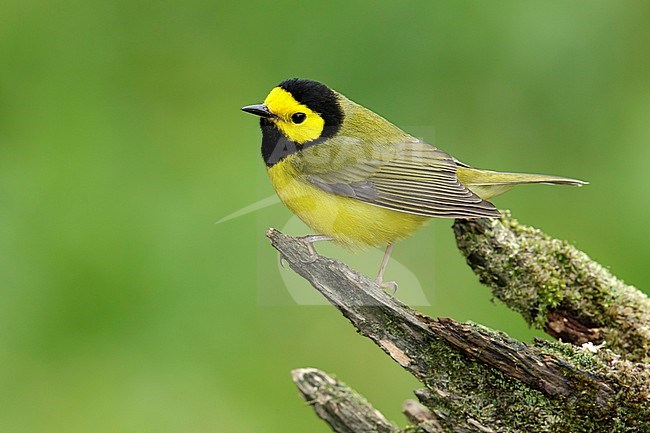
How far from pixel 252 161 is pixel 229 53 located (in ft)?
2.68

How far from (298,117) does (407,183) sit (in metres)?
0.51

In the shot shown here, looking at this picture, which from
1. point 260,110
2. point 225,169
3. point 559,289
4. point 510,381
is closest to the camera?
point 510,381

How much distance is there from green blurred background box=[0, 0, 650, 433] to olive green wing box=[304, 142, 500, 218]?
721mm

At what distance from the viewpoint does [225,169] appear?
559 centimetres

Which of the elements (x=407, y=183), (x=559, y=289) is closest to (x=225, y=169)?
(x=407, y=183)

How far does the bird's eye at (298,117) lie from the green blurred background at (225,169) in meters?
0.99

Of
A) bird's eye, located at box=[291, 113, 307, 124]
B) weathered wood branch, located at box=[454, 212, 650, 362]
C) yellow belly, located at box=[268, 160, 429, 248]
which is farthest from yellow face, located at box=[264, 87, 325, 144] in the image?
weathered wood branch, located at box=[454, 212, 650, 362]

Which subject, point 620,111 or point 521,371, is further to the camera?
point 620,111

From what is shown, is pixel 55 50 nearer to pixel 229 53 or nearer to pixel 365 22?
pixel 229 53

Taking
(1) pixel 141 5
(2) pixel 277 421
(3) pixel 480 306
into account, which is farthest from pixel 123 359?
(1) pixel 141 5

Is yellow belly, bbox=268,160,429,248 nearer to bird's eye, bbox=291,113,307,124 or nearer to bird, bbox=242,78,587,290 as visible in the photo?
bird, bbox=242,78,587,290

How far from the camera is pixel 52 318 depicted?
500 cm

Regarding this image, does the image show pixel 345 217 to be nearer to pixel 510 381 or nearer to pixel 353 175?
pixel 353 175

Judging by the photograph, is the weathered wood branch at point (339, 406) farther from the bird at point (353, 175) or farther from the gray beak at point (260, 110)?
the gray beak at point (260, 110)
